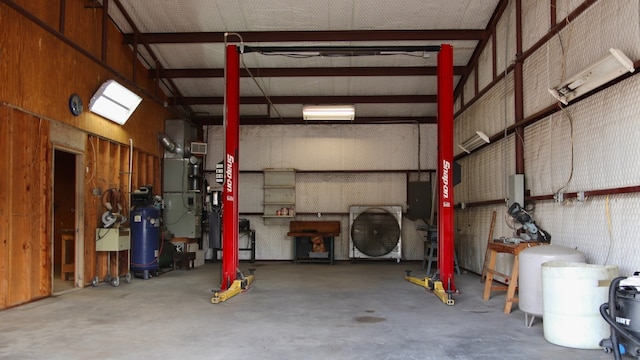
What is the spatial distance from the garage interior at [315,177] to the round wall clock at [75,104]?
0.03m

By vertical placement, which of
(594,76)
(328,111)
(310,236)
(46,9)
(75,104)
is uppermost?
(46,9)

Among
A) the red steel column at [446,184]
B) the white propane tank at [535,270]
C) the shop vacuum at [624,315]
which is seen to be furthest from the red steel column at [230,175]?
the shop vacuum at [624,315]

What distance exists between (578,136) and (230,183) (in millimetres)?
4402

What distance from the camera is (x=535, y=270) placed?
14.5ft

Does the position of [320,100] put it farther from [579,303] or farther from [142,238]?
[579,303]

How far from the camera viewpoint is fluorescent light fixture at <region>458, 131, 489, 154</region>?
7727 millimetres

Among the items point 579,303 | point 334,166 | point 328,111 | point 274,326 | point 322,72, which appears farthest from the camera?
point 334,166

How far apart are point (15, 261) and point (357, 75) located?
21.6ft

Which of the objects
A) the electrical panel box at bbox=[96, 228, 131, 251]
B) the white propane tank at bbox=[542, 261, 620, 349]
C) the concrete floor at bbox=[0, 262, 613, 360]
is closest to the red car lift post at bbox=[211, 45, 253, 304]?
the concrete floor at bbox=[0, 262, 613, 360]

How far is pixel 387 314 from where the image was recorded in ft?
16.8

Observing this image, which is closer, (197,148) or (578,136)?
(578,136)

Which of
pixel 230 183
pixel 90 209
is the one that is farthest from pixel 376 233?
pixel 90 209

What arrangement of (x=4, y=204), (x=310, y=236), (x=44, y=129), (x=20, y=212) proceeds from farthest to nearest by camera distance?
1. (x=310, y=236)
2. (x=44, y=129)
3. (x=20, y=212)
4. (x=4, y=204)

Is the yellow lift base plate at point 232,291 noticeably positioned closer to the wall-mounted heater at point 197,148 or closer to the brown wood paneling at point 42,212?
the brown wood paneling at point 42,212
